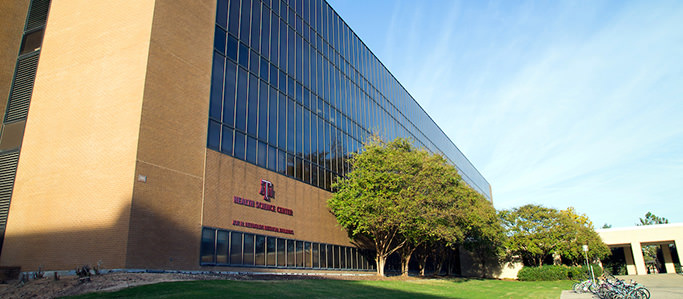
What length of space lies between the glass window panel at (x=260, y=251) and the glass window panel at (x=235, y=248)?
154cm

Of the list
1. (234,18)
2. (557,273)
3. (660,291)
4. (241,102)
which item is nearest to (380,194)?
(241,102)

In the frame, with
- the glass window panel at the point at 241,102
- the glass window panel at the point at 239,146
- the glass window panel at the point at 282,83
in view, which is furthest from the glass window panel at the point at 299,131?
the glass window panel at the point at 239,146

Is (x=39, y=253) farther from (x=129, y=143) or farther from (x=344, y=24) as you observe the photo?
(x=344, y=24)

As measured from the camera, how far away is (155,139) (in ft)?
70.7

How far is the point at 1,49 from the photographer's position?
28312 mm

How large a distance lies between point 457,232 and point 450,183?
16.7ft

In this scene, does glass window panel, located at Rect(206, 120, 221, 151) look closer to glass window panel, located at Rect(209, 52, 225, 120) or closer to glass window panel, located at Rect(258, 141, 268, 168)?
glass window panel, located at Rect(209, 52, 225, 120)

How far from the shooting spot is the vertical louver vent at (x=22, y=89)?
26494 mm

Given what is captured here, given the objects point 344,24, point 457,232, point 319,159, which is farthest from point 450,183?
point 344,24

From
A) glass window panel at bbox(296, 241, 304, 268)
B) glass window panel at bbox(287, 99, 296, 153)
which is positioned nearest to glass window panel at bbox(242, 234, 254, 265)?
glass window panel at bbox(296, 241, 304, 268)

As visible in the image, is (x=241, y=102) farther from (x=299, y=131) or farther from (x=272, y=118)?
(x=299, y=131)

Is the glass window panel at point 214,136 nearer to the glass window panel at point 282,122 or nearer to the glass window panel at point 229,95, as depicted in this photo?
the glass window panel at point 229,95

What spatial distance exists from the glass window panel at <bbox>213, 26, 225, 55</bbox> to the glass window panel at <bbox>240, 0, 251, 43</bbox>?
1966 millimetres

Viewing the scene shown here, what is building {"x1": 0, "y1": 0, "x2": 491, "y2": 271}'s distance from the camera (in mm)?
20719
